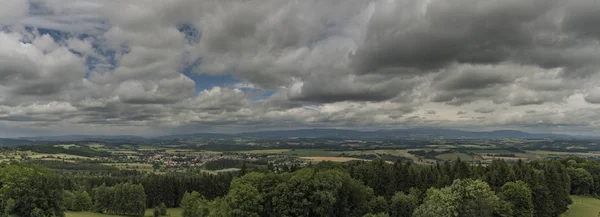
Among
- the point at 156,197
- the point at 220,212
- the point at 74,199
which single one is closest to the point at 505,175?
the point at 220,212

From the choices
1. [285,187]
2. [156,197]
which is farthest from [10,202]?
[156,197]

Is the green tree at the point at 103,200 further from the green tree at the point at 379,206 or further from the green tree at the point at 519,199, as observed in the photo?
the green tree at the point at 519,199

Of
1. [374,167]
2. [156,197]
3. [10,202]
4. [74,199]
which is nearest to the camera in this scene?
[10,202]

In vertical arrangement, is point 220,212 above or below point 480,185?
below

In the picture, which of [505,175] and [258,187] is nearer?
[258,187]

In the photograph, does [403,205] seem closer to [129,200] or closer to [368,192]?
[368,192]

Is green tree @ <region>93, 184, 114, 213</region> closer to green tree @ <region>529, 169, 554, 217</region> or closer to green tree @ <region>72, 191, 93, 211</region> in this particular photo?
green tree @ <region>72, 191, 93, 211</region>

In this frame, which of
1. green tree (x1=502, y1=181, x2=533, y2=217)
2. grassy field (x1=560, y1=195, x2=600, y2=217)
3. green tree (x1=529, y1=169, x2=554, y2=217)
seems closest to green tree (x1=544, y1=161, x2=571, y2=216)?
grassy field (x1=560, y1=195, x2=600, y2=217)

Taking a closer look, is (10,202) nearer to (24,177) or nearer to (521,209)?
(24,177)

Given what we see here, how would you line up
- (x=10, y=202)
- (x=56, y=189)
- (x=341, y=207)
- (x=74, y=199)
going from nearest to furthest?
1. (x=10, y=202)
2. (x=56, y=189)
3. (x=341, y=207)
4. (x=74, y=199)
